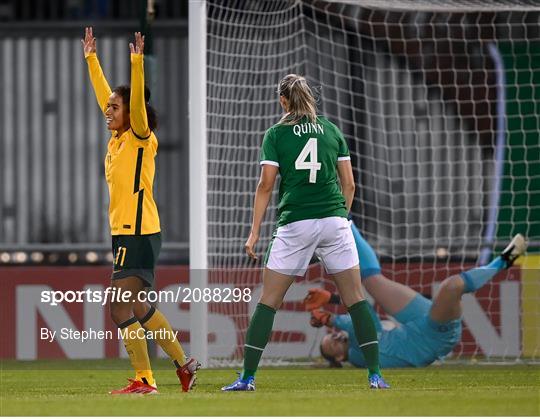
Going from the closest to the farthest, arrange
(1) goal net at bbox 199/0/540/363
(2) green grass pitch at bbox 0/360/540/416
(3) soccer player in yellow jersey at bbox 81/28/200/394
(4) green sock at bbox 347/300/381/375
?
(2) green grass pitch at bbox 0/360/540/416, (3) soccer player in yellow jersey at bbox 81/28/200/394, (4) green sock at bbox 347/300/381/375, (1) goal net at bbox 199/0/540/363

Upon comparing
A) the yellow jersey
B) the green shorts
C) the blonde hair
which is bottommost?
the green shorts

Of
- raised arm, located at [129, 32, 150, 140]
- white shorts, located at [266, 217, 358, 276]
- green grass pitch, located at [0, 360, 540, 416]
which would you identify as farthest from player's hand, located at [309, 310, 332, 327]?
raised arm, located at [129, 32, 150, 140]

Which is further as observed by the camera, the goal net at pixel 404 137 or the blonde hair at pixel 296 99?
the goal net at pixel 404 137

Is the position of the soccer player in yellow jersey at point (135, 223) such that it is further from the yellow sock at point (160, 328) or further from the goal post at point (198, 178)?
the goal post at point (198, 178)

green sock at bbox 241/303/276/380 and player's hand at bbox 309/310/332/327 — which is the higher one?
green sock at bbox 241/303/276/380

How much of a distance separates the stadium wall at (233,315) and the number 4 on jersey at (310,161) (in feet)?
12.9

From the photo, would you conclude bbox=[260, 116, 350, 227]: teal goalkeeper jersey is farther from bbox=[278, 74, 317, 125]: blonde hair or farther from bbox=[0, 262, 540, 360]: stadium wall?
bbox=[0, 262, 540, 360]: stadium wall

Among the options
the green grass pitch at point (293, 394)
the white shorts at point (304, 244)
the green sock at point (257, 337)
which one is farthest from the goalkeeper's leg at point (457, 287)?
the green sock at point (257, 337)

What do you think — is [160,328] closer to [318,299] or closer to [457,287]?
[318,299]

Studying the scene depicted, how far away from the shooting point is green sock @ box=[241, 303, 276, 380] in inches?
304

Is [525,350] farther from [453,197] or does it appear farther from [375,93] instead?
[375,93]

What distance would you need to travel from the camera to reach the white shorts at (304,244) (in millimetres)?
7738

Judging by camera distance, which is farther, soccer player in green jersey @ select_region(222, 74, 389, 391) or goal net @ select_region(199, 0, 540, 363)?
goal net @ select_region(199, 0, 540, 363)

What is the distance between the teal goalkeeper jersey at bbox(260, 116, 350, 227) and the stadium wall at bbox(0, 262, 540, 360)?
3859mm
